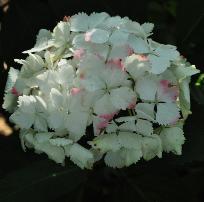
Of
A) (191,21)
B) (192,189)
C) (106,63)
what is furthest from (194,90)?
(106,63)

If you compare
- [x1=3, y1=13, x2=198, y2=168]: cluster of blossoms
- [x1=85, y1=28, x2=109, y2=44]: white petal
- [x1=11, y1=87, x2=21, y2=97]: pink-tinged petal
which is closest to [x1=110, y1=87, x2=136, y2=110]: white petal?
[x1=3, y1=13, x2=198, y2=168]: cluster of blossoms

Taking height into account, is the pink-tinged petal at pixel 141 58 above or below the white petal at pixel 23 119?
above

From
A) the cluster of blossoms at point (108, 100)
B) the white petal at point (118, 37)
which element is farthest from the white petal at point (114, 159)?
the white petal at point (118, 37)

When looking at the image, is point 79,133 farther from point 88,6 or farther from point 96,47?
point 88,6

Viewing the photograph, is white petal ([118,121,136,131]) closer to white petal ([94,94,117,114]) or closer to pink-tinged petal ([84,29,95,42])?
white petal ([94,94,117,114])

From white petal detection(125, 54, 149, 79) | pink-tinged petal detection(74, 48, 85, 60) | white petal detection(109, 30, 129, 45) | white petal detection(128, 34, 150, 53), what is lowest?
white petal detection(125, 54, 149, 79)

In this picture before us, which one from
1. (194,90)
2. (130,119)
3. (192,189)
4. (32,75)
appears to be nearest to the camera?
(130,119)

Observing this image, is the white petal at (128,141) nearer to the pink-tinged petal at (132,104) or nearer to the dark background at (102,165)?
the pink-tinged petal at (132,104)
